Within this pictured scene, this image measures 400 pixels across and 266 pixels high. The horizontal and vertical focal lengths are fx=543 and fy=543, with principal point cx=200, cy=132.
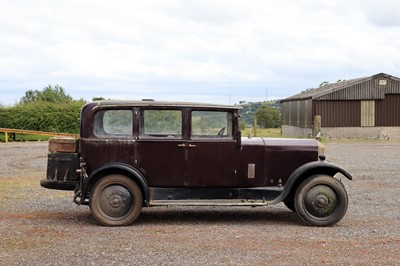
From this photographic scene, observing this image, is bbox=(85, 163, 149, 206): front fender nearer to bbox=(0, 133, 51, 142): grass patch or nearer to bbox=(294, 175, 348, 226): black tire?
bbox=(294, 175, 348, 226): black tire

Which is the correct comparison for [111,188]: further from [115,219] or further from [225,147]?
[225,147]

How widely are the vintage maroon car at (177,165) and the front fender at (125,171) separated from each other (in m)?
0.02

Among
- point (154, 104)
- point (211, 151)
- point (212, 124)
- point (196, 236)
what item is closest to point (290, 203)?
point (211, 151)

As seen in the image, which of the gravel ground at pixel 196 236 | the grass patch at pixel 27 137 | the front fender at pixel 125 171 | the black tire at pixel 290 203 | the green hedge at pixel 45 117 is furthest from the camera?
the green hedge at pixel 45 117

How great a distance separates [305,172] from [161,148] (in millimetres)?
2238

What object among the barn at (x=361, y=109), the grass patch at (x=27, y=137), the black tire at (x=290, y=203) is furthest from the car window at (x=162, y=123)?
the barn at (x=361, y=109)

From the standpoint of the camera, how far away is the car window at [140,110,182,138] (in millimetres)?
8375

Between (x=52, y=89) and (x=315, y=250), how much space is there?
45.3m

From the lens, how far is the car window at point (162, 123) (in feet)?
27.5

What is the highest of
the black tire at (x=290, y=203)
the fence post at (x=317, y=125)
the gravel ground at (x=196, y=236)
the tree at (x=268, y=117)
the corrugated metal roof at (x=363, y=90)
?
the corrugated metal roof at (x=363, y=90)

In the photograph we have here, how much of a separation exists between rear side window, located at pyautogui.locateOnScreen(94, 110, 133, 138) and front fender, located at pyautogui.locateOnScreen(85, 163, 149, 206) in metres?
0.51

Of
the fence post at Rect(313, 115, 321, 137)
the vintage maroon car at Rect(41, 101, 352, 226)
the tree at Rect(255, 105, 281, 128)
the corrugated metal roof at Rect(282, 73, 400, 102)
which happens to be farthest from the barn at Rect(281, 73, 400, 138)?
the vintage maroon car at Rect(41, 101, 352, 226)

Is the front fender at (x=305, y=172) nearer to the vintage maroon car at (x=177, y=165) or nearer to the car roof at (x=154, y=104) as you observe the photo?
the vintage maroon car at (x=177, y=165)

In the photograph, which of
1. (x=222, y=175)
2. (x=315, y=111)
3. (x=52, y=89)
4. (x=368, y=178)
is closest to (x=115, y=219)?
(x=222, y=175)
